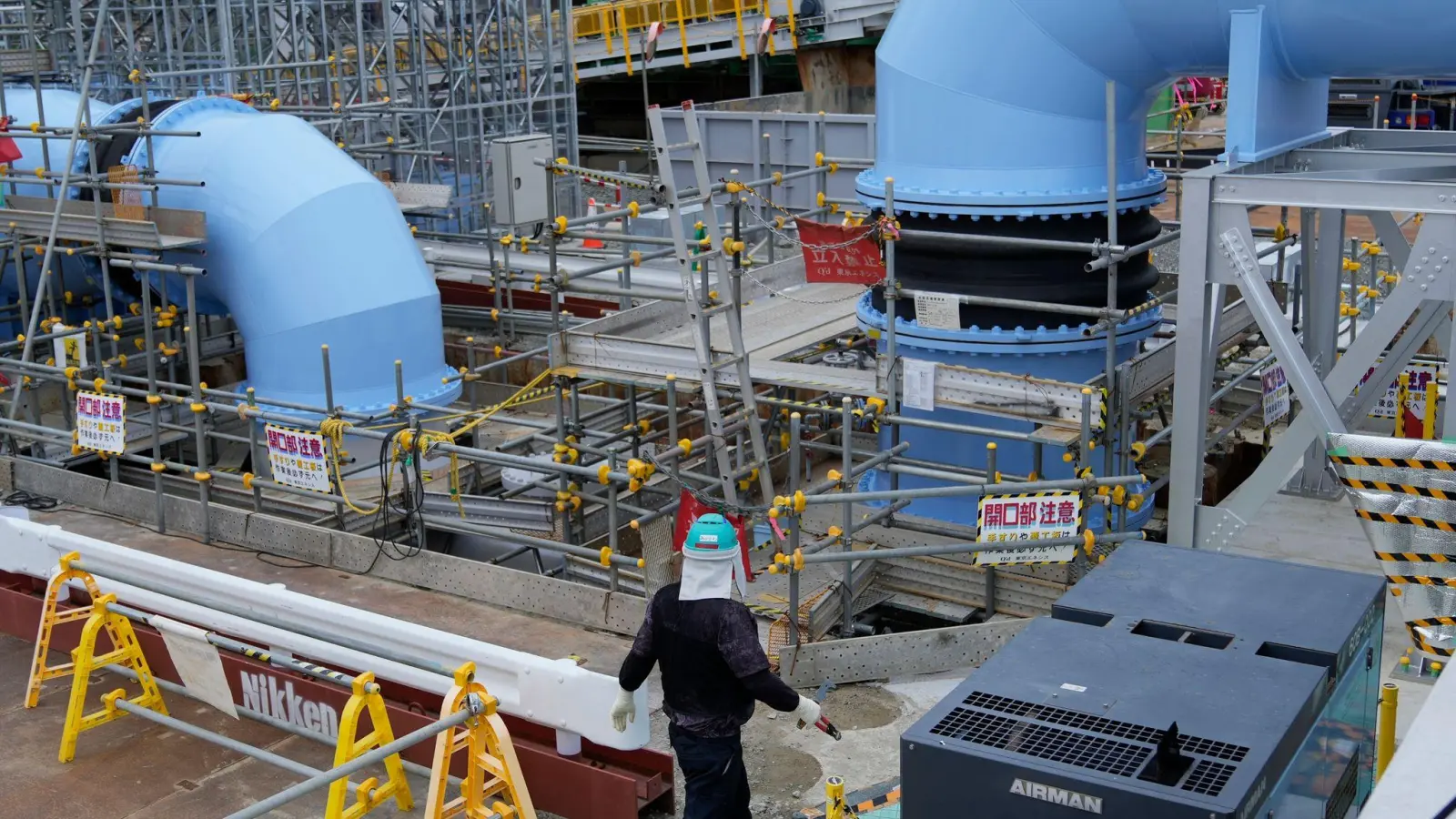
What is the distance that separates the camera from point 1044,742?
16.3ft

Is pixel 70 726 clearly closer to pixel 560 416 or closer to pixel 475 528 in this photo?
pixel 475 528

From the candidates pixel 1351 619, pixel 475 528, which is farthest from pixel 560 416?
pixel 1351 619

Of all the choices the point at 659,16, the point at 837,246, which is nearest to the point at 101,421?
the point at 837,246

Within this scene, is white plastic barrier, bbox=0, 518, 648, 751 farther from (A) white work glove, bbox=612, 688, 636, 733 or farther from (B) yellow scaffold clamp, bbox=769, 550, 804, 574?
(B) yellow scaffold clamp, bbox=769, 550, 804, 574

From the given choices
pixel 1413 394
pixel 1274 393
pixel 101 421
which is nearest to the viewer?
pixel 1274 393

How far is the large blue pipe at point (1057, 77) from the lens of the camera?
9148 mm

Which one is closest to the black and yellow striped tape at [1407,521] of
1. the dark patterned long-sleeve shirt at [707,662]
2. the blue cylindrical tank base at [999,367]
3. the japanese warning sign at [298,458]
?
the dark patterned long-sleeve shirt at [707,662]

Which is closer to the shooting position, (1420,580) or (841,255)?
(1420,580)

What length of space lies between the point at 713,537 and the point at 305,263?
785cm

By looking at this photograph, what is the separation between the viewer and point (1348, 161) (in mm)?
10078

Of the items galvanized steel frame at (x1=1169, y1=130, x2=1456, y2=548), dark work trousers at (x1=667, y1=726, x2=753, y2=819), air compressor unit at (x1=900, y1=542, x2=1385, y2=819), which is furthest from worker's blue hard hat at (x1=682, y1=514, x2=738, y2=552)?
galvanized steel frame at (x1=1169, y1=130, x2=1456, y2=548)

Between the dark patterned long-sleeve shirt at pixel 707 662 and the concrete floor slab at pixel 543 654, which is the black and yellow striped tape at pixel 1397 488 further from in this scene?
the dark patterned long-sleeve shirt at pixel 707 662

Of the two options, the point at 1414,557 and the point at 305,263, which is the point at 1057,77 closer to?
the point at 1414,557

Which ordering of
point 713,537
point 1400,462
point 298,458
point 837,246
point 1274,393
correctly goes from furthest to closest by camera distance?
point 298,458
point 837,246
point 1274,393
point 1400,462
point 713,537
